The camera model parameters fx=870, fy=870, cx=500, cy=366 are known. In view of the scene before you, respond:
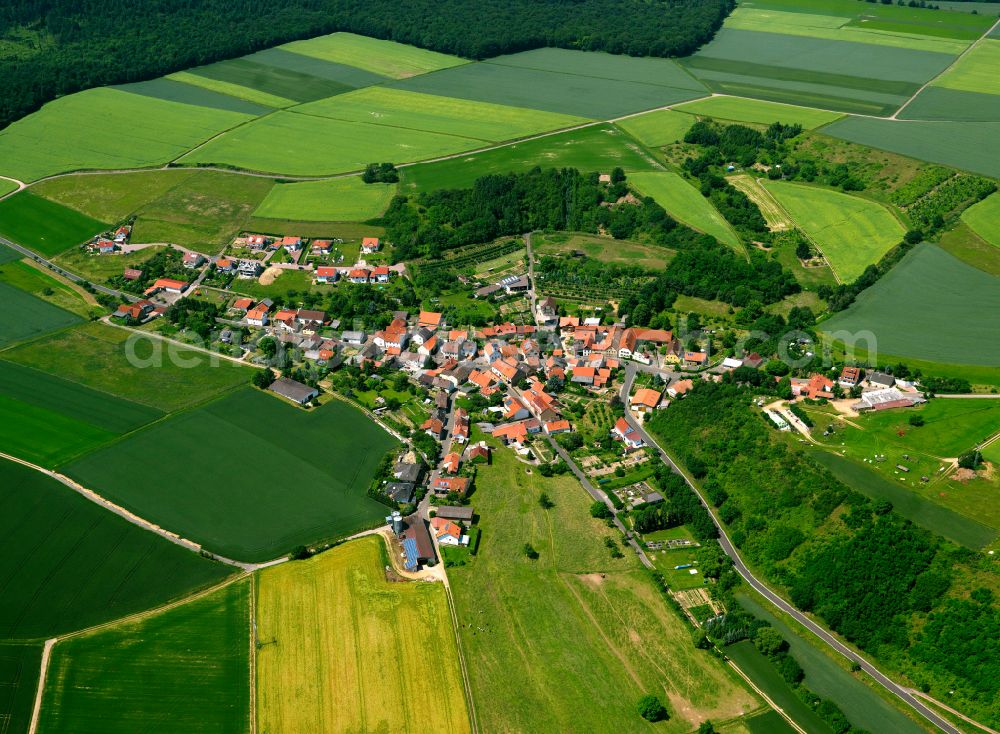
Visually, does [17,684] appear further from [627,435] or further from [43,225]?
[43,225]

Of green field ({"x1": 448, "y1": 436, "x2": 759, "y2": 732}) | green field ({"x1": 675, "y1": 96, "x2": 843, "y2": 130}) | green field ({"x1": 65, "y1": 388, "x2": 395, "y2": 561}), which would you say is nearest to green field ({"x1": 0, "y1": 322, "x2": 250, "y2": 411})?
green field ({"x1": 65, "y1": 388, "x2": 395, "y2": 561})

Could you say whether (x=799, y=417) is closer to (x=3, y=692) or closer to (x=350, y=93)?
(x=3, y=692)

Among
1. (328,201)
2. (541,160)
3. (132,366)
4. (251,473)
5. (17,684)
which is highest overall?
(541,160)

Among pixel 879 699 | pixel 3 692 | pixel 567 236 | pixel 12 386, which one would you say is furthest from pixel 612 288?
pixel 3 692

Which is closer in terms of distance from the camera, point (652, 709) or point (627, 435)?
point (652, 709)

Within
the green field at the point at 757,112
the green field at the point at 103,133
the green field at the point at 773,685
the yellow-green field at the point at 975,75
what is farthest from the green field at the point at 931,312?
the green field at the point at 103,133

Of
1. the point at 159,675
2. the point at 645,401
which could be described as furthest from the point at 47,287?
the point at 645,401
